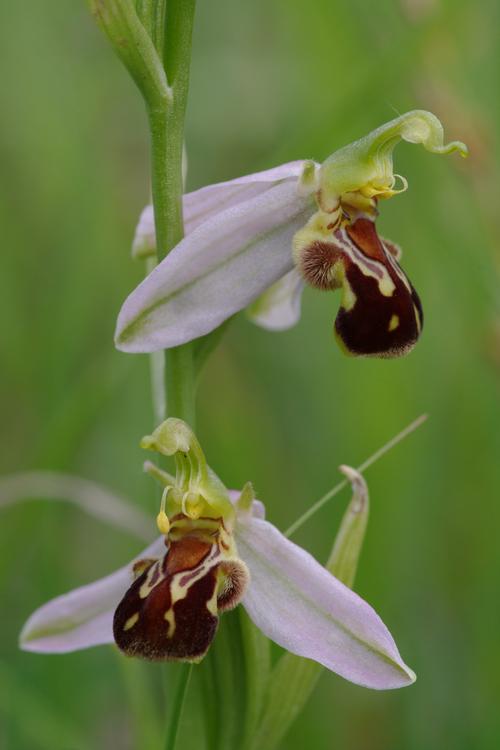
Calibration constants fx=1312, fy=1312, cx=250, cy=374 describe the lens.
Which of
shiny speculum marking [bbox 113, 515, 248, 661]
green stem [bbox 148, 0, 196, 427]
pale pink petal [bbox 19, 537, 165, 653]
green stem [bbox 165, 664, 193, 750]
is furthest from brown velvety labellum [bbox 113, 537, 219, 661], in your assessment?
green stem [bbox 148, 0, 196, 427]

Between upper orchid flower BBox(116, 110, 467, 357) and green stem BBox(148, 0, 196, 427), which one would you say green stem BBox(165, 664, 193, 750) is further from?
green stem BBox(148, 0, 196, 427)

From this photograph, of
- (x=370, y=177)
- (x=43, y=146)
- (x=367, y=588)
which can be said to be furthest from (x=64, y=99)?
(x=370, y=177)

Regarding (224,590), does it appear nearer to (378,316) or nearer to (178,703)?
(178,703)

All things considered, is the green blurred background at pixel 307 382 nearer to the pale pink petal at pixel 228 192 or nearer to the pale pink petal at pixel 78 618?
the pale pink petal at pixel 78 618

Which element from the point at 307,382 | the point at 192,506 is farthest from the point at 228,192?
the point at 307,382

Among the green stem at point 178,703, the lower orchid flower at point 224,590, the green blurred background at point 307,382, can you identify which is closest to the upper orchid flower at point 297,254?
the lower orchid flower at point 224,590

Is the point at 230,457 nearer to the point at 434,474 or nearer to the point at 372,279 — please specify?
the point at 434,474
